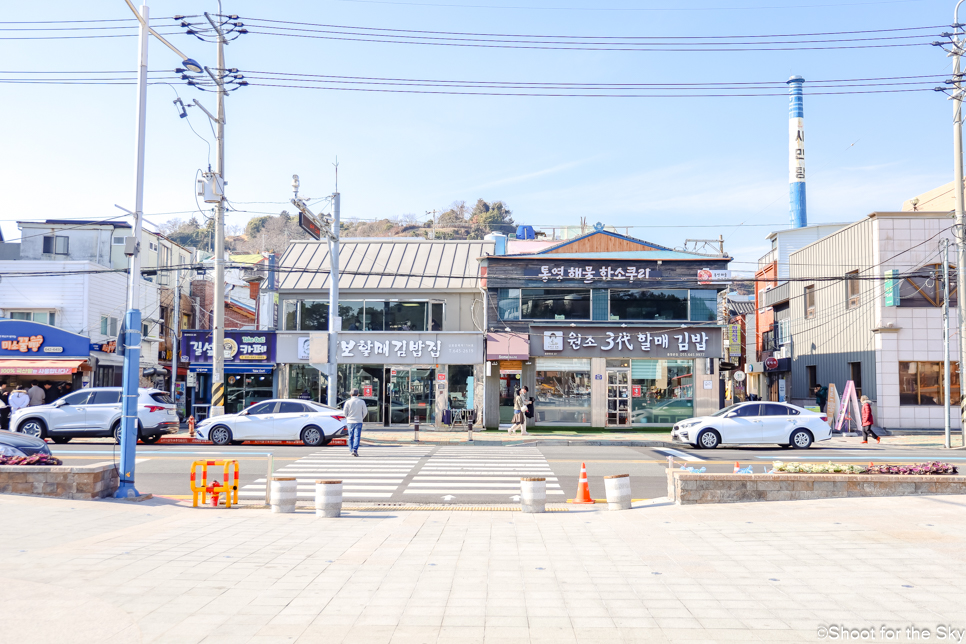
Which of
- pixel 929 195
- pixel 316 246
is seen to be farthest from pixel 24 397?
pixel 929 195

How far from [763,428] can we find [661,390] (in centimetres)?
824

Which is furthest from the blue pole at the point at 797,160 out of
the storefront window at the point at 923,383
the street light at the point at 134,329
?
the street light at the point at 134,329

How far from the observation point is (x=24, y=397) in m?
24.2

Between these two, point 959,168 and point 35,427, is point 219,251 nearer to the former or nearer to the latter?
point 35,427

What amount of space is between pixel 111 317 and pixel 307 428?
18.3 meters

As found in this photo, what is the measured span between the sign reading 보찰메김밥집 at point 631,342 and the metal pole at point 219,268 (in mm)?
12629

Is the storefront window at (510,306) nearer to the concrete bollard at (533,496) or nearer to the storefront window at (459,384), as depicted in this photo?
the storefront window at (459,384)

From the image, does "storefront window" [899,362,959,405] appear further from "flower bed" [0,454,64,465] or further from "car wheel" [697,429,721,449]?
"flower bed" [0,454,64,465]

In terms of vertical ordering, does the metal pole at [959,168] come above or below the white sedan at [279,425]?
above

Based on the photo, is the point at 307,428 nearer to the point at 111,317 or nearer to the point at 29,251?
the point at 111,317

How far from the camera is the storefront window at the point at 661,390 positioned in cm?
3084

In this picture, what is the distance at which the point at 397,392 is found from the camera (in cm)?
3144

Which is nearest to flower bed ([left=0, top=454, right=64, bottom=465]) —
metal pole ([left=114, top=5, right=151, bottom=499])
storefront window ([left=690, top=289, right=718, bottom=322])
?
metal pole ([left=114, top=5, right=151, bottom=499])

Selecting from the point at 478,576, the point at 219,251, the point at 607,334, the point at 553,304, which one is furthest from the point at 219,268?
the point at 478,576
